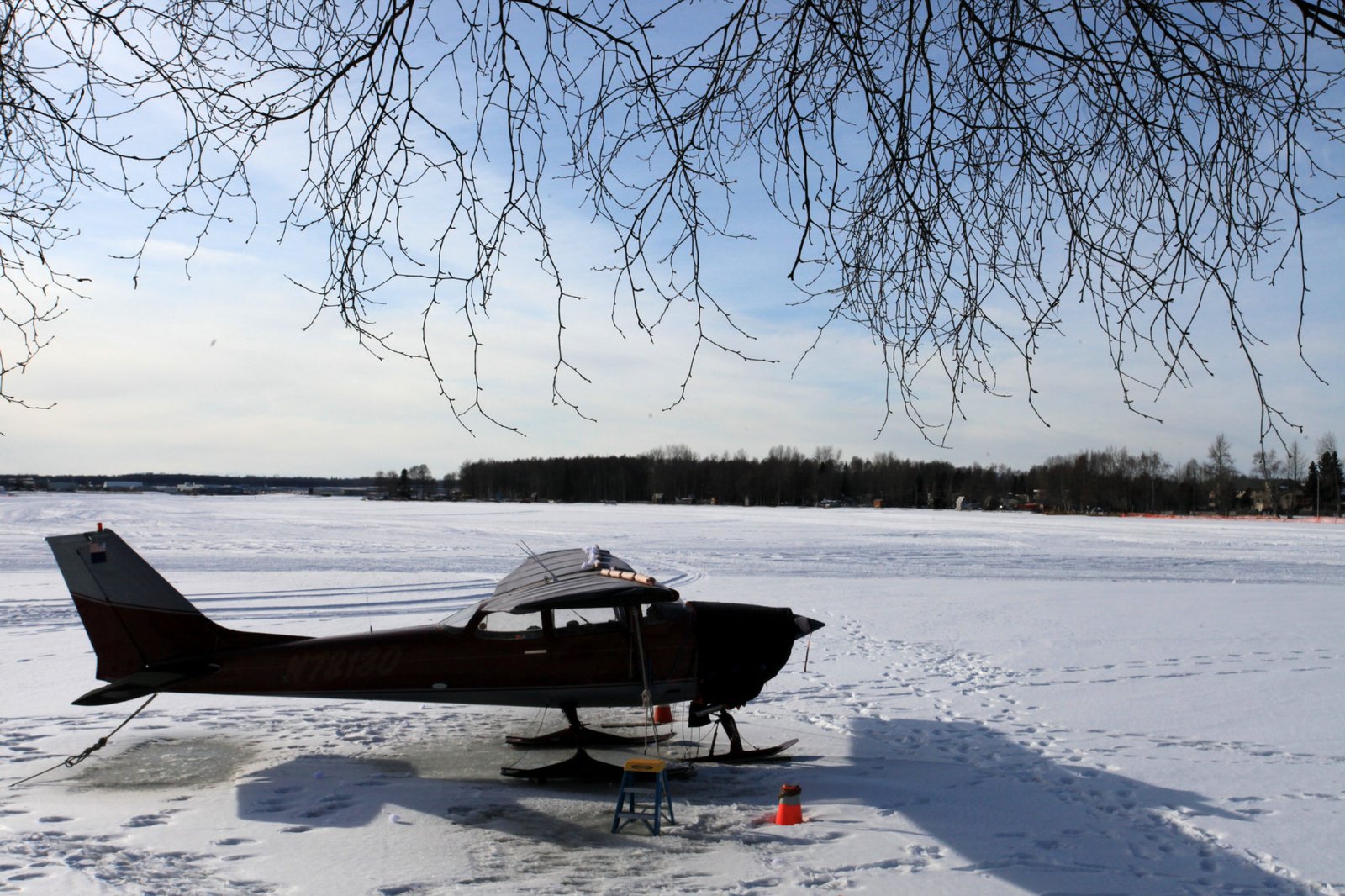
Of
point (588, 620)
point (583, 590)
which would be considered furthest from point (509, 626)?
point (583, 590)

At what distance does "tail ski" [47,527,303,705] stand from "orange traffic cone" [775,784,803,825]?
467 centimetres

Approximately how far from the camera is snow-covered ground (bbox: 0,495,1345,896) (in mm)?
5359

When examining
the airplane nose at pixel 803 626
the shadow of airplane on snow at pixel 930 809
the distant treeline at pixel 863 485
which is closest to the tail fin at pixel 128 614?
the shadow of airplane on snow at pixel 930 809

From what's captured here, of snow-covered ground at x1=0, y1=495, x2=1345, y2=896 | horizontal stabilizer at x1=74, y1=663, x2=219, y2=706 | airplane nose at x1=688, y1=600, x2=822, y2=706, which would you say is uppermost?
airplane nose at x1=688, y1=600, x2=822, y2=706

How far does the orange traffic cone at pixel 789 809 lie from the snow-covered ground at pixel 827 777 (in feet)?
0.55

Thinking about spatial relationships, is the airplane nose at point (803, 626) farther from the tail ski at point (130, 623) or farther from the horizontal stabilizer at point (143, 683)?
the horizontal stabilizer at point (143, 683)

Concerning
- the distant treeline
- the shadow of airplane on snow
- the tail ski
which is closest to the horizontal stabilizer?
the tail ski

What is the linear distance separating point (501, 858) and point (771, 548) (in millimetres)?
24017

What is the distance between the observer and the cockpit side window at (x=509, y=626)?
7.81 m

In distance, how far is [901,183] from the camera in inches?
109

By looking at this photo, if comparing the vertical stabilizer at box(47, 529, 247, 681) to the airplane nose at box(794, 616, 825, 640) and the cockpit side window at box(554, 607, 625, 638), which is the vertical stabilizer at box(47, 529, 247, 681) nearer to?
the cockpit side window at box(554, 607, 625, 638)

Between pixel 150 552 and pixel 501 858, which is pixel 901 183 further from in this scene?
pixel 150 552

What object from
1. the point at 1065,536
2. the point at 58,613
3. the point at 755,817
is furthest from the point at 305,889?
the point at 1065,536

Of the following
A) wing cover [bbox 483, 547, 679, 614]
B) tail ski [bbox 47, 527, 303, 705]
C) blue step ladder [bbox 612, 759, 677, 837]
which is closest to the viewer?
blue step ladder [bbox 612, 759, 677, 837]
